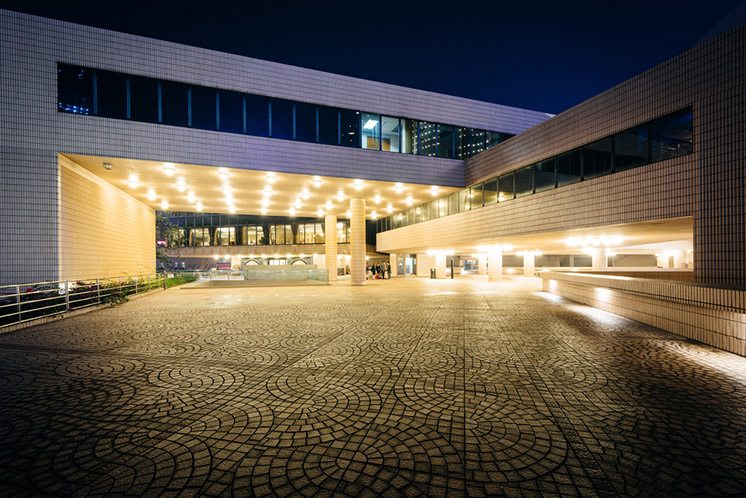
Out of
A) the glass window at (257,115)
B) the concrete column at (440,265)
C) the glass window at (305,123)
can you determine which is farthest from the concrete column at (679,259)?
the glass window at (257,115)

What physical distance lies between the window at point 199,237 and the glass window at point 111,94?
1883 inches

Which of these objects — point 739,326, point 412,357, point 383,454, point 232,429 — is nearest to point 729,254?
point 739,326

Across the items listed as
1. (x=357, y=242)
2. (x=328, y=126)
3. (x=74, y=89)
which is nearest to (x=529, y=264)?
(x=357, y=242)

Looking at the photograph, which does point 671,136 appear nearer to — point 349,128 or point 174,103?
point 349,128

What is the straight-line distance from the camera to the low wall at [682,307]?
21.9ft

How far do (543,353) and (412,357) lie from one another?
8.38 feet

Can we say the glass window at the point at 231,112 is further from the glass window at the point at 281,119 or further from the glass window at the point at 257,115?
the glass window at the point at 281,119

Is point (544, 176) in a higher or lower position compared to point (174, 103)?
lower

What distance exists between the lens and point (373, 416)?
13.1ft

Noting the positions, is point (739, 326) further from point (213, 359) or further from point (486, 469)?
point (213, 359)

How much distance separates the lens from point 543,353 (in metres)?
6.61

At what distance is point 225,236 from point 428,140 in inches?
1873

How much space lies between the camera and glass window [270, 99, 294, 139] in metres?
18.7

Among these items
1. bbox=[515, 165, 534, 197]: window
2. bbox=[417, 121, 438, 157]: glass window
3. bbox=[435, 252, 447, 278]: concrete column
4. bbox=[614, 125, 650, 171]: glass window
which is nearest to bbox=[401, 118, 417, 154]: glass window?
bbox=[417, 121, 438, 157]: glass window
